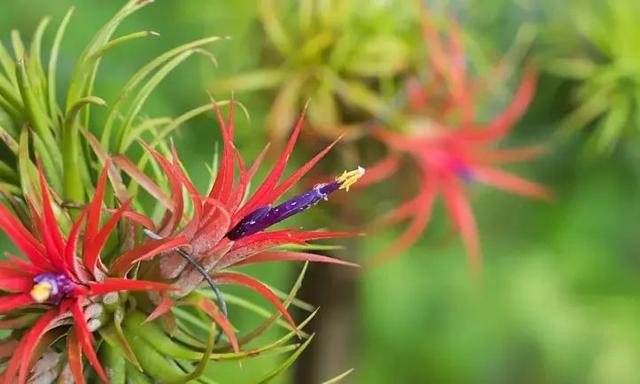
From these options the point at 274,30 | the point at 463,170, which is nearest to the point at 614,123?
the point at 463,170

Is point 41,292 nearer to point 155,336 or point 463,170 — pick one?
point 155,336

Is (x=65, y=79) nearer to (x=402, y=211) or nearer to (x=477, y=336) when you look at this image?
(x=402, y=211)

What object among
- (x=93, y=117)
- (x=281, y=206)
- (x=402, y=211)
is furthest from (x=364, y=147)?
(x=281, y=206)

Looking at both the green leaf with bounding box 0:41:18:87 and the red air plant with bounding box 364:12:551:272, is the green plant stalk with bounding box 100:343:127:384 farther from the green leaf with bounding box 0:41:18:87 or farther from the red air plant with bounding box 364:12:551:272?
the red air plant with bounding box 364:12:551:272

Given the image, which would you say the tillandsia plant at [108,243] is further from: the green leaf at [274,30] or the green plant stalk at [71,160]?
the green leaf at [274,30]

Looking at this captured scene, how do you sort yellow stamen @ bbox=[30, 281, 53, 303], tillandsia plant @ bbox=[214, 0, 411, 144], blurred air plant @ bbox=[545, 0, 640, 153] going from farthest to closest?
blurred air plant @ bbox=[545, 0, 640, 153], tillandsia plant @ bbox=[214, 0, 411, 144], yellow stamen @ bbox=[30, 281, 53, 303]

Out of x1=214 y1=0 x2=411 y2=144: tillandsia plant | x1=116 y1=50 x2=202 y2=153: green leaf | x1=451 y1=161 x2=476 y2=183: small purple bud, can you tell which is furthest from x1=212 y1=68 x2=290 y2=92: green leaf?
x1=116 y1=50 x2=202 y2=153: green leaf

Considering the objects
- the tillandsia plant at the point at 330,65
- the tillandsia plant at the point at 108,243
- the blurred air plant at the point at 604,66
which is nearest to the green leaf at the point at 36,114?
the tillandsia plant at the point at 108,243

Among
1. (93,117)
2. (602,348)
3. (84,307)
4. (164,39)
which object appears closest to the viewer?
(84,307)

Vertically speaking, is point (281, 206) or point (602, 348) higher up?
point (281, 206)
